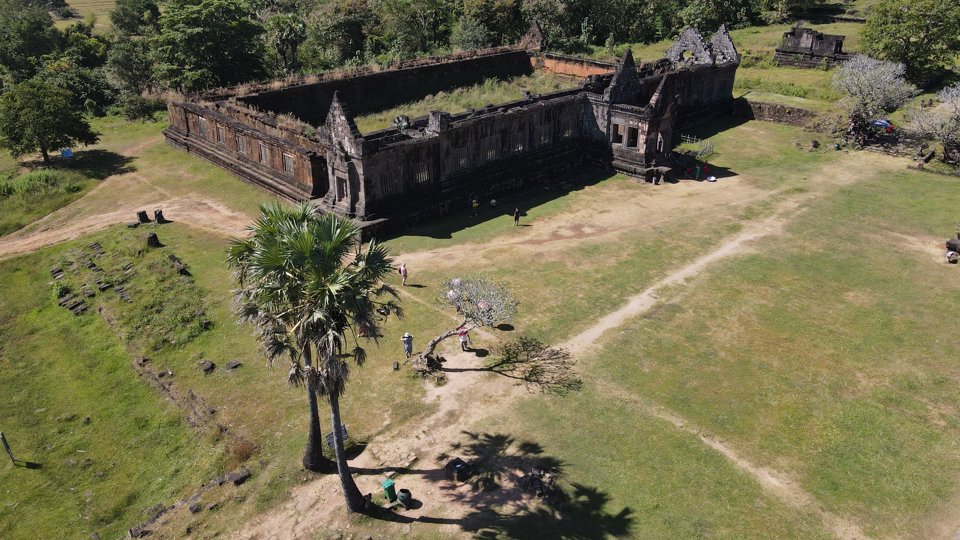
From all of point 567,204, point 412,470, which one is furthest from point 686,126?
point 412,470

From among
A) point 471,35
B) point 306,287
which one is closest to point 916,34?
point 471,35

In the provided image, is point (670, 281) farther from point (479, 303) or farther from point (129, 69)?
point (129, 69)

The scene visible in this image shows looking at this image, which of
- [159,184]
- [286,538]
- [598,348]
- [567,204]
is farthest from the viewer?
[159,184]

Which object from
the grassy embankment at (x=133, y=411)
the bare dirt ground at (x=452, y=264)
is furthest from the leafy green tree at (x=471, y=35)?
the grassy embankment at (x=133, y=411)

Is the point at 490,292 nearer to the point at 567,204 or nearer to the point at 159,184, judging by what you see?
the point at 567,204

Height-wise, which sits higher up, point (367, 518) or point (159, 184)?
point (159, 184)

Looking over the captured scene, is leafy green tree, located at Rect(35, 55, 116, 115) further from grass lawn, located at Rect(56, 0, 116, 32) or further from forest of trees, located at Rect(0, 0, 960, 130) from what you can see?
grass lawn, located at Rect(56, 0, 116, 32)
